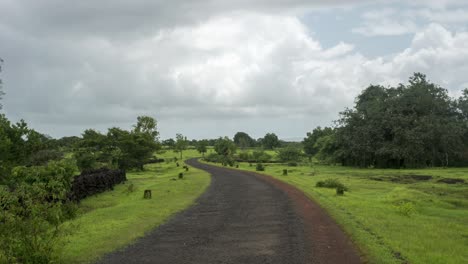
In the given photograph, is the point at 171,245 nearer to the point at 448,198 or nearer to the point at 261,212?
the point at 261,212

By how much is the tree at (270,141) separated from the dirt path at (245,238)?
5436 inches

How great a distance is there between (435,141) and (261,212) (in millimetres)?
57837

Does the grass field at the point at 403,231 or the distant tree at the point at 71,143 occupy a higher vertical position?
the distant tree at the point at 71,143

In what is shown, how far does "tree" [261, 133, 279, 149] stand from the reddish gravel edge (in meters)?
139

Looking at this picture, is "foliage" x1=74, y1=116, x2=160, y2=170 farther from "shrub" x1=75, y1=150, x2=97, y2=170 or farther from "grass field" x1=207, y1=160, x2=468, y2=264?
"grass field" x1=207, y1=160, x2=468, y2=264

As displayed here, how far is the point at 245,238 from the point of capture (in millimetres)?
13016

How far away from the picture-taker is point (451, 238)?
45.2 ft

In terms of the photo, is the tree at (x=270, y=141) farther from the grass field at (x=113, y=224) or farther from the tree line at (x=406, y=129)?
the grass field at (x=113, y=224)

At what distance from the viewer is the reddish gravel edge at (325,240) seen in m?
10.5

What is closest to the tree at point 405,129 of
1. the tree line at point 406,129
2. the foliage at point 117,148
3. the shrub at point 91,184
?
the tree line at point 406,129

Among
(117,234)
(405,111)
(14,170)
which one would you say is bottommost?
(117,234)

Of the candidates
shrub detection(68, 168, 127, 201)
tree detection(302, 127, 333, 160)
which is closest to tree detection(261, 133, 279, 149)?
tree detection(302, 127, 333, 160)

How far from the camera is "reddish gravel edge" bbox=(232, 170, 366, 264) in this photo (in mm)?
10508

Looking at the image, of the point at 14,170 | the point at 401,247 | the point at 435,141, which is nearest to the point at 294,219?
the point at 401,247
